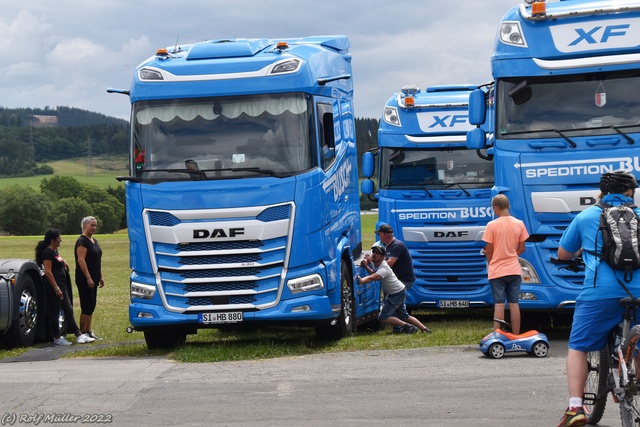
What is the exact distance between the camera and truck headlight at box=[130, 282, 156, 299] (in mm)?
12945

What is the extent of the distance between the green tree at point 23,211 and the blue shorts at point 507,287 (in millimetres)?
95678

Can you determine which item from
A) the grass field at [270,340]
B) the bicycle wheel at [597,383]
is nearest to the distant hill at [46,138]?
the grass field at [270,340]

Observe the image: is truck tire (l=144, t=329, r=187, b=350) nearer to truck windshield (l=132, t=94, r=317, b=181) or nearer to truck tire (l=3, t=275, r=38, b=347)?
truck tire (l=3, t=275, r=38, b=347)

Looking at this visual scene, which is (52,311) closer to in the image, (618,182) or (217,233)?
(217,233)

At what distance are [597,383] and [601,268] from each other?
2.91ft

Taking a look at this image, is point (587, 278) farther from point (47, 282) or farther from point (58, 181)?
point (58, 181)

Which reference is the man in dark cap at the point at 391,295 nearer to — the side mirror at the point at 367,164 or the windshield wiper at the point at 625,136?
the side mirror at the point at 367,164

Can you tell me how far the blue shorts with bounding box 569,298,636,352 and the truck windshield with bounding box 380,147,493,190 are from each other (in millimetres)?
10085

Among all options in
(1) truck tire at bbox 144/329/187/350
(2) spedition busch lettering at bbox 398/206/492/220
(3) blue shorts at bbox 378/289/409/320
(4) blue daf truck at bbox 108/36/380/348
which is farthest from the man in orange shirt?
(2) spedition busch lettering at bbox 398/206/492/220

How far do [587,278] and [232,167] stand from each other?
6.27 meters

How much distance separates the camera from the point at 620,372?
708cm

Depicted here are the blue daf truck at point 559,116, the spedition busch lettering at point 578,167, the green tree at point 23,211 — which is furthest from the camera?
the green tree at point 23,211

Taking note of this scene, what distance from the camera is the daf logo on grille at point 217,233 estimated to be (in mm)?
12609

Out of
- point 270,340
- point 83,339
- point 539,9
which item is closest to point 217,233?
point 270,340
